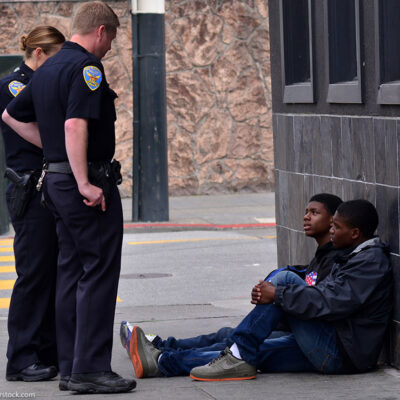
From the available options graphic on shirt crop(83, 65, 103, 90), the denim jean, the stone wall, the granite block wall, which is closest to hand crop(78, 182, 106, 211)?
graphic on shirt crop(83, 65, 103, 90)

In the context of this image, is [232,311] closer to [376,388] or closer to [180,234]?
[376,388]

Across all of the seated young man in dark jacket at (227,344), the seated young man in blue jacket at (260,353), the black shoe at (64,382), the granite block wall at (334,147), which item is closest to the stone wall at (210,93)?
the granite block wall at (334,147)

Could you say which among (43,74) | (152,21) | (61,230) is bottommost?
(61,230)

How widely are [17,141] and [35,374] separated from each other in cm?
131

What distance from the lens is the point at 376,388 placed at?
5844 millimetres

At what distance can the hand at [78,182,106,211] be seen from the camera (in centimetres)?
581

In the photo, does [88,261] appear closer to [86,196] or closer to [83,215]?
[83,215]

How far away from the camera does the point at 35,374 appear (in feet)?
20.9

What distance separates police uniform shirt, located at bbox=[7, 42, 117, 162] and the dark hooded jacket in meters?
1.22

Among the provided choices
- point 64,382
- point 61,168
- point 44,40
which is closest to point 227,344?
point 64,382

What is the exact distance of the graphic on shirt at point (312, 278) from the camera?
643 cm

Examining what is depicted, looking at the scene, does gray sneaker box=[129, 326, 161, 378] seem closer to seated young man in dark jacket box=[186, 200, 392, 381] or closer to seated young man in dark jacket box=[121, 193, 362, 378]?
seated young man in dark jacket box=[121, 193, 362, 378]

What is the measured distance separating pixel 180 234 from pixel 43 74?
9104mm

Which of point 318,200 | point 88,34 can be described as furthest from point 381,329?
point 88,34
